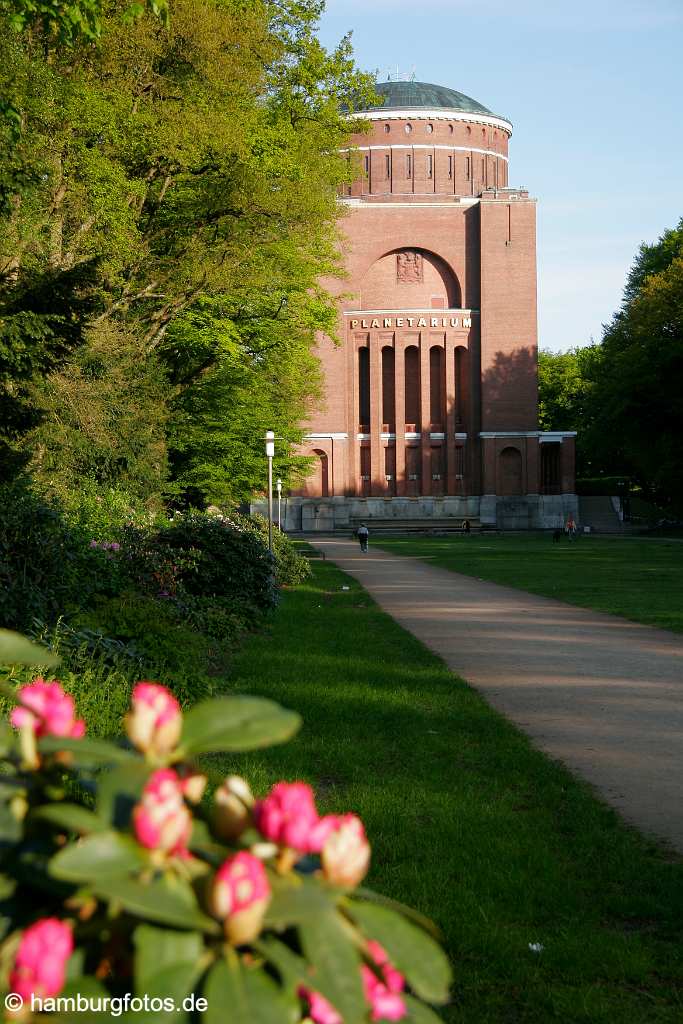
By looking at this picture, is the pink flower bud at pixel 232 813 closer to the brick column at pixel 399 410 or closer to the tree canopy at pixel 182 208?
the tree canopy at pixel 182 208

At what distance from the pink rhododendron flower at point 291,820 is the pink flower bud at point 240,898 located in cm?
11

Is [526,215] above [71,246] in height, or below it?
above

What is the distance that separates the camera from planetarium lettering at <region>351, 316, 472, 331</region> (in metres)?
86.1

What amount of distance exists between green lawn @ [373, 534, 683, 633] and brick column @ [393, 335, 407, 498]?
29483 millimetres

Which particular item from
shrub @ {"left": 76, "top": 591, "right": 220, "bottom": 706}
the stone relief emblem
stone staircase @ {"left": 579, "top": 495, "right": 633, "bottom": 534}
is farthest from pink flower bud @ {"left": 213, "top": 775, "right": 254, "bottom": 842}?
the stone relief emblem

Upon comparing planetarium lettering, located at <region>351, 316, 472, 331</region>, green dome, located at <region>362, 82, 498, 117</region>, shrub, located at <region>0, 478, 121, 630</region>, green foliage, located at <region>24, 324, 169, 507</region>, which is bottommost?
shrub, located at <region>0, 478, 121, 630</region>

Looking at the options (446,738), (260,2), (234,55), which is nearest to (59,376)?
(234,55)

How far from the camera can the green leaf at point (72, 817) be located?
1473 mm

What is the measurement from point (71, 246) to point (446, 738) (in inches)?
662

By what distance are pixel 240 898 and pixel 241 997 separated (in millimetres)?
113

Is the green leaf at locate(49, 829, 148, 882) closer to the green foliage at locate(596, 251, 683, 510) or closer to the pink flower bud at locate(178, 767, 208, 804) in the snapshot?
the pink flower bud at locate(178, 767, 208, 804)

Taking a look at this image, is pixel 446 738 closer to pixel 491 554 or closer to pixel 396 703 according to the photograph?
pixel 396 703

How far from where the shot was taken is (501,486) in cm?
8575

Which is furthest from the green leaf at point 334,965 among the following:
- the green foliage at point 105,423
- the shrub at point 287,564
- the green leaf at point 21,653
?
the shrub at point 287,564
